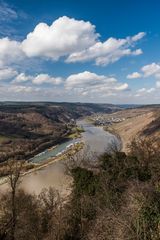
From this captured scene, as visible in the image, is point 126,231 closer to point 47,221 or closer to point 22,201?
point 47,221

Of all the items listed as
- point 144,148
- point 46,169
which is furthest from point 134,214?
point 46,169

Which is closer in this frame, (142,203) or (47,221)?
(142,203)

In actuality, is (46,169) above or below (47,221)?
below

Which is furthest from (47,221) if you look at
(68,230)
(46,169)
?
(46,169)

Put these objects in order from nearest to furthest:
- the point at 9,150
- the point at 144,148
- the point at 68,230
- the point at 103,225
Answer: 1. the point at 103,225
2. the point at 68,230
3. the point at 144,148
4. the point at 9,150

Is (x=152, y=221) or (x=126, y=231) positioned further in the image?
(x=152, y=221)

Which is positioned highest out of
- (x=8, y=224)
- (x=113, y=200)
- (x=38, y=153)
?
(x=113, y=200)

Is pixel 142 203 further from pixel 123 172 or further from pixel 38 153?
pixel 38 153

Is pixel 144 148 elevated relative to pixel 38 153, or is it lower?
elevated

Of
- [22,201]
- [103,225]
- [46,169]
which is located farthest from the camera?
[46,169]
